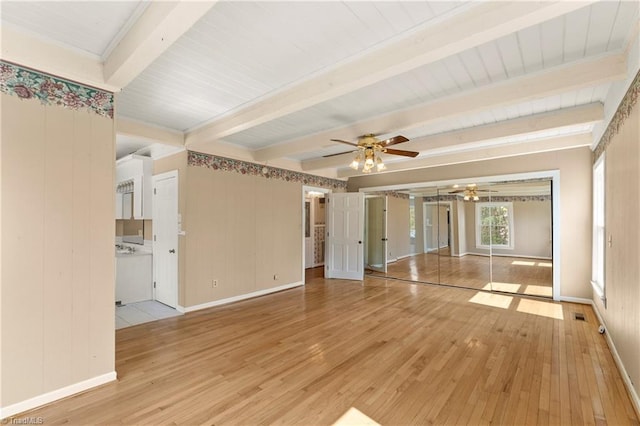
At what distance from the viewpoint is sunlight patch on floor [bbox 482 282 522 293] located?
554cm

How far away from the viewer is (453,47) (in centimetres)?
183

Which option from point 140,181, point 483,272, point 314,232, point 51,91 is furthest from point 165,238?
point 483,272

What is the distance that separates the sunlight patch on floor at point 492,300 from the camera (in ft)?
15.8

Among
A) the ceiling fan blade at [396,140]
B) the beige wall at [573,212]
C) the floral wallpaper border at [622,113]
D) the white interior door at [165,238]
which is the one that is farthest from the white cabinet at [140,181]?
the beige wall at [573,212]

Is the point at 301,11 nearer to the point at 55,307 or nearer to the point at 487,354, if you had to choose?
the point at 55,307

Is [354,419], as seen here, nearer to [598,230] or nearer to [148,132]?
[148,132]

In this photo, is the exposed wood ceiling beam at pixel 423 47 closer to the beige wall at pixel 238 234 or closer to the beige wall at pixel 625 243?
the beige wall at pixel 625 243

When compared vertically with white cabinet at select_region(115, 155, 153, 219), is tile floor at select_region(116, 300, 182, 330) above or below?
below

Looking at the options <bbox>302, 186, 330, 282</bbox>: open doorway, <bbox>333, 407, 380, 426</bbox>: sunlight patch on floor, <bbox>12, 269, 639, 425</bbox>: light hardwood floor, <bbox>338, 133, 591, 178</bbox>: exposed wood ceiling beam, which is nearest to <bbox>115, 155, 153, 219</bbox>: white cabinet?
<bbox>12, 269, 639, 425</bbox>: light hardwood floor

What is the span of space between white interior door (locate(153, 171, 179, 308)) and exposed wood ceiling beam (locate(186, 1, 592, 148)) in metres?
2.64

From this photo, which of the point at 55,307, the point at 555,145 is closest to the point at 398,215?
the point at 555,145

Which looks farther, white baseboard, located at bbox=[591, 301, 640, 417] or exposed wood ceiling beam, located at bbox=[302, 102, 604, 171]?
exposed wood ceiling beam, located at bbox=[302, 102, 604, 171]

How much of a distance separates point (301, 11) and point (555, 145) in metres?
4.85

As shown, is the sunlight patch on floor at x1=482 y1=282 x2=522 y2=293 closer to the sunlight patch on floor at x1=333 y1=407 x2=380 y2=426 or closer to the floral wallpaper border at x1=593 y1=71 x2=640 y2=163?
the floral wallpaper border at x1=593 y1=71 x2=640 y2=163
